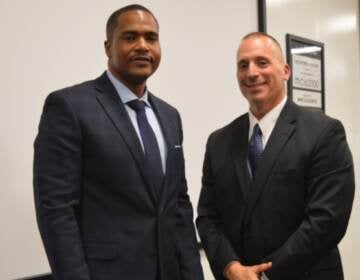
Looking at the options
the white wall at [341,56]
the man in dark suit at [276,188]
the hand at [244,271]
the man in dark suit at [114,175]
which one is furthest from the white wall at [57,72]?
the white wall at [341,56]

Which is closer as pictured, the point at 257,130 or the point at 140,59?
the point at 140,59

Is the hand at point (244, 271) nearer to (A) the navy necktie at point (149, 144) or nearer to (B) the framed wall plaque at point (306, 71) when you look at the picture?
(A) the navy necktie at point (149, 144)

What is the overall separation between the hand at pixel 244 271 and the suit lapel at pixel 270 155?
0.16 metres

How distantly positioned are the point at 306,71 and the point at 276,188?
1.68 metres

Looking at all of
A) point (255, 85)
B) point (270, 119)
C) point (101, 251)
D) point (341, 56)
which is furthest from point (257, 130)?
point (341, 56)

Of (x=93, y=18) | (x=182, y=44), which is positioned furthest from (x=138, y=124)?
(x=182, y=44)

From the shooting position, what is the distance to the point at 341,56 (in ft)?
11.3

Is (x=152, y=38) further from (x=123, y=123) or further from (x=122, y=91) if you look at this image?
(x=123, y=123)

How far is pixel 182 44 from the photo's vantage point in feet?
7.45

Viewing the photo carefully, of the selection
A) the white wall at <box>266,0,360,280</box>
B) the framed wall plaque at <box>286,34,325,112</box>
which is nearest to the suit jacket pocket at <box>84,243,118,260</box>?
the framed wall plaque at <box>286,34,325,112</box>

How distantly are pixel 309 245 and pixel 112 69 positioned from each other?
2.82 feet

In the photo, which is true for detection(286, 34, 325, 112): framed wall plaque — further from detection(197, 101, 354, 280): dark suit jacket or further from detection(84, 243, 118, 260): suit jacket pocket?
detection(84, 243, 118, 260): suit jacket pocket

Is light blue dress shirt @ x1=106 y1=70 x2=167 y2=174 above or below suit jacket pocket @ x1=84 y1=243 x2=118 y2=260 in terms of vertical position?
above

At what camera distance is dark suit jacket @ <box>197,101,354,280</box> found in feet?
4.99
